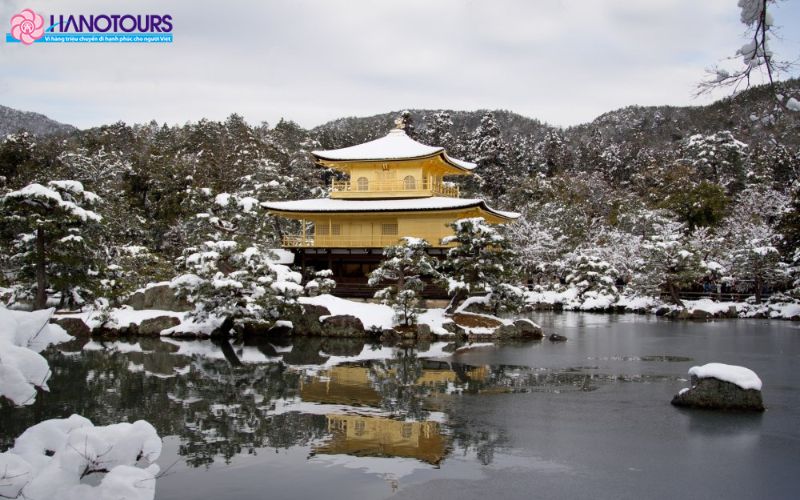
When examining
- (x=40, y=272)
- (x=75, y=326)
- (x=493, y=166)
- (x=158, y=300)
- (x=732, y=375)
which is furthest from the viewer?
(x=493, y=166)

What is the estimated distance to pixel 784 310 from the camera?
27.8 m

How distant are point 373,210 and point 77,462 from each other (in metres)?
25.4

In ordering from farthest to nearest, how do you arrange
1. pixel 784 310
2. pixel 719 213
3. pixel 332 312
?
pixel 719 213 < pixel 784 310 < pixel 332 312

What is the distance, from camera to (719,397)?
33.0 feet

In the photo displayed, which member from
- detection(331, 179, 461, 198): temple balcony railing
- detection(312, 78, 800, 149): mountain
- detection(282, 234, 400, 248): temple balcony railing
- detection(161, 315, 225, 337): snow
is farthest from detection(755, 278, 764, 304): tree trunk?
detection(161, 315, 225, 337): snow

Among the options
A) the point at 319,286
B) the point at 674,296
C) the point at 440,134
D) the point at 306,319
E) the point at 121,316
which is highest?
the point at 440,134

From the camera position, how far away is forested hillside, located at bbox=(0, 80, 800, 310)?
24.6 meters

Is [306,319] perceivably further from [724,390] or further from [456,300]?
[724,390]

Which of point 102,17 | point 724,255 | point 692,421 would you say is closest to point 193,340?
point 102,17

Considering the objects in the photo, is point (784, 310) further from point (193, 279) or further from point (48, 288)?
point (48, 288)

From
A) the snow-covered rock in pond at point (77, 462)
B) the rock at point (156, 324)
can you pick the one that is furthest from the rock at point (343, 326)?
the snow-covered rock in pond at point (77, 462)

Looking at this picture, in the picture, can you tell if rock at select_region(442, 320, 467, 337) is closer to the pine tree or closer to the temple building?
the temple building

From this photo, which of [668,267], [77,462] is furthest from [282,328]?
[668,267]

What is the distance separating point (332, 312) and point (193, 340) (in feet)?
15.2
